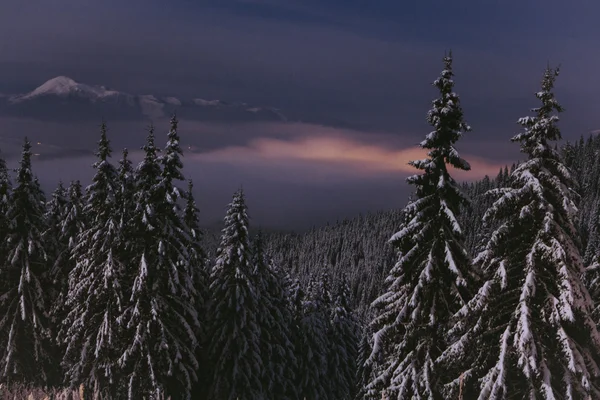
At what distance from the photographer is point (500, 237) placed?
45.8 ft

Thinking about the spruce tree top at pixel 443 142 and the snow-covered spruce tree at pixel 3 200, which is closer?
the spruce tree top at pixel 443 142

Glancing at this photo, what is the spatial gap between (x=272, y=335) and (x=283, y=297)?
5491mm

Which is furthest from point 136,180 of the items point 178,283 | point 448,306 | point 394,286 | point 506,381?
point 506,381

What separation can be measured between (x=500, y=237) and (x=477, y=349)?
3.59 metres

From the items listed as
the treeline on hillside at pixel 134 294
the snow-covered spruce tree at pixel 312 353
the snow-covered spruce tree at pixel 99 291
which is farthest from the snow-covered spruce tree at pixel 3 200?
the snow-covered spruce tree at pixel 312 353

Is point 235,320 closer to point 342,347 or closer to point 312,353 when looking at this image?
point 312,353

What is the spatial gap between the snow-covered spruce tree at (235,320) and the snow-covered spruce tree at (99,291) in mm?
5587

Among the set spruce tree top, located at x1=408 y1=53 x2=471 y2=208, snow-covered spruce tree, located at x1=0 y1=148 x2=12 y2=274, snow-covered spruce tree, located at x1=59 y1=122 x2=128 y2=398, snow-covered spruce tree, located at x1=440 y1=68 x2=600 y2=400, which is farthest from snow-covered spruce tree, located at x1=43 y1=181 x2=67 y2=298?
snow-covered spruce tree, located at x1=440 y1=68 x2=600 y2=400

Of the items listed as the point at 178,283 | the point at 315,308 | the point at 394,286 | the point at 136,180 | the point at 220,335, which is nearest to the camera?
the point at 394,286

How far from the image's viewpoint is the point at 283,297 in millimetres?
35906

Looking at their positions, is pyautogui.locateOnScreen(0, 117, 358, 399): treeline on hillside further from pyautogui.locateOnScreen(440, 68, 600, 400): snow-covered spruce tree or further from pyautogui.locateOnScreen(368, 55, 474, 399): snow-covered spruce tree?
pyautogui.locateOnScreen(440, 68, 600, 400): snow-covered spruce tree

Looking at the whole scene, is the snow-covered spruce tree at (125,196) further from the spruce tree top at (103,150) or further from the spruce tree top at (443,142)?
the spruce tree top at (443,142)

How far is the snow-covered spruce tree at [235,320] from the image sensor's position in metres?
26.0

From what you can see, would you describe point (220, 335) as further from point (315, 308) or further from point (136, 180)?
point (315, 308)
